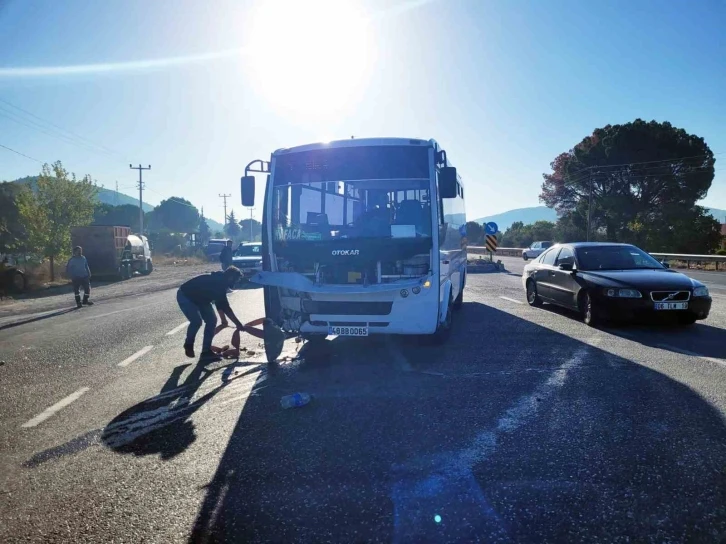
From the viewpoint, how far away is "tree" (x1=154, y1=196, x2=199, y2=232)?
118m

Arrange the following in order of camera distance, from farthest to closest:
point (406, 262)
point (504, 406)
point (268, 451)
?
Answer: point (406, 262) < point (504, 406) < point (268, 451)

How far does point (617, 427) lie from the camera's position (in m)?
4.46

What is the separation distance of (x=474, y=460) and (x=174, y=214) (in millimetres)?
122486

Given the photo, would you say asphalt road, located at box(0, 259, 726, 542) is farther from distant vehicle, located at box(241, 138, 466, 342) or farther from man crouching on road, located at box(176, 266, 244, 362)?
distant vehicle, located at box(241, 138, 466, 342)

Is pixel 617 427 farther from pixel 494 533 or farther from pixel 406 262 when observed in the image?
pixel 406 262

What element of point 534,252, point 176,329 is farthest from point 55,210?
point 534,252

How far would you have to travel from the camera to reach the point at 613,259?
10375mm

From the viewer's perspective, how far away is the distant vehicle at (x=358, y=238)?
7.09 meters

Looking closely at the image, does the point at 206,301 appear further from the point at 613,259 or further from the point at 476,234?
the point at 476,234

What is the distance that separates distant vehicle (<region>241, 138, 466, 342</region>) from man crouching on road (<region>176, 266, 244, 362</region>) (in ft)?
1.64

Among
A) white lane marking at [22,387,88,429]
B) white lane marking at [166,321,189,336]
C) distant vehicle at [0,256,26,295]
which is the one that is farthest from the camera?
distant vehicle at [0,256,26,295]

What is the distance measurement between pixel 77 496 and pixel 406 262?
4752 millimetres

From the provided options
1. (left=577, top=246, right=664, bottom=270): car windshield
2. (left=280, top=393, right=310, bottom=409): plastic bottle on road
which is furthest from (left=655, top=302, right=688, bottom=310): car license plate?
(left=280, top=393, right=310, bottom=409): plastic bottle on road

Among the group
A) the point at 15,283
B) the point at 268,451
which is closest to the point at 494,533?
the point at 268,451
